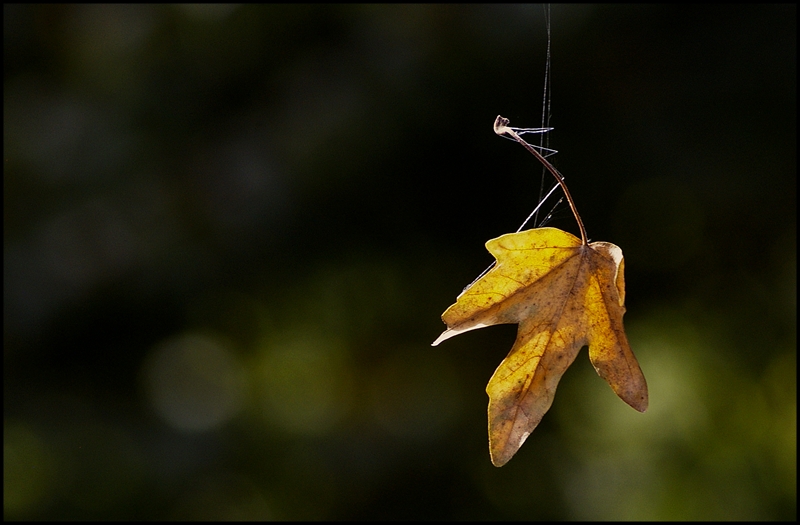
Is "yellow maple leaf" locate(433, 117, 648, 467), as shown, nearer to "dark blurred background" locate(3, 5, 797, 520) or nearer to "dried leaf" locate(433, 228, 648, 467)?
"dried leaf" locate(433, 228, 648, 467)

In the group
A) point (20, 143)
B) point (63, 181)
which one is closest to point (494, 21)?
point (63, 181)

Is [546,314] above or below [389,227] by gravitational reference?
above

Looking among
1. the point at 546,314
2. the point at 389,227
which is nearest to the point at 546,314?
the point at 546,314

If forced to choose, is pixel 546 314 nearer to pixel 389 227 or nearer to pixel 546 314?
pixel 546 314

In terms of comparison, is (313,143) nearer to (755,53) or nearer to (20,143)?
(20,143)

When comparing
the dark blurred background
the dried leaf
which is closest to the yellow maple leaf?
the dried leaf

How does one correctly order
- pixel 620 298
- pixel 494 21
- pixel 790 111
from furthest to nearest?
pixel 494 21
pixel 790 111
pixel 620 298
